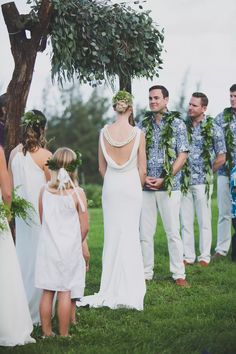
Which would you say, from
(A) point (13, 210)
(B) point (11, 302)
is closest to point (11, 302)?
(B) point (11, 302)

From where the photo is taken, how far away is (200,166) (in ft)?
33.9

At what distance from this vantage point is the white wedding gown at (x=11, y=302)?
595cm

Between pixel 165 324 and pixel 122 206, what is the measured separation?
4.94 feet

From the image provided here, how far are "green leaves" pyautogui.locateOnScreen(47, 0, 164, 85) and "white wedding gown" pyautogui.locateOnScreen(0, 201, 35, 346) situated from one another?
3.54 metres

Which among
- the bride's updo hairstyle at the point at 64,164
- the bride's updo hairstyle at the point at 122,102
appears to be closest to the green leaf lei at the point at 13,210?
the bride's updo hairstyle at the point at 64,164

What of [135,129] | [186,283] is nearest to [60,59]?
[135,129]

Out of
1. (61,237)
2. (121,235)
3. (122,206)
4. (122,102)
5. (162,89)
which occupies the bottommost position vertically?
(121,235)

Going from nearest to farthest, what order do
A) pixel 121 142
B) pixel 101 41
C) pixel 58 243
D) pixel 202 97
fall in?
pixel 58 243, pixel 121 142, pixel 101 41, pixel 202 97

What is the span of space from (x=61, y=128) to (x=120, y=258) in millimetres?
43538

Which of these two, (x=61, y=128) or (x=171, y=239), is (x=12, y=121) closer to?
(x=171, y=239)

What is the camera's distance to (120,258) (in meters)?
7.75

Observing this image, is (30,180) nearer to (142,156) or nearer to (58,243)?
(58,243)

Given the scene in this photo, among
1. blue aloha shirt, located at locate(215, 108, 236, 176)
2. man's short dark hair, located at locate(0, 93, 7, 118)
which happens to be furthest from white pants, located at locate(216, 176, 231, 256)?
man's short dark hair, located at locate(0, 93, 7, 118)

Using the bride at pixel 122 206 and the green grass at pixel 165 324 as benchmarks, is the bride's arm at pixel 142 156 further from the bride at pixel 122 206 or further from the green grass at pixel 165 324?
the green grass at pixel 165 324
